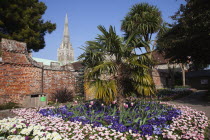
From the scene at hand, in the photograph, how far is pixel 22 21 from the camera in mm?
15039

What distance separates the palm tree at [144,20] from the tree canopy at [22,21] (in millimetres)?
9983

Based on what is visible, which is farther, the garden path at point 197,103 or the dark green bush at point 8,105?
the dark green bush at point 8,105

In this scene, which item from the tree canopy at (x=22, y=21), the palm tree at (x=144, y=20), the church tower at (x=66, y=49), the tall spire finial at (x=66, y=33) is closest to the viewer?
the palm tree at (x=144, y=20)

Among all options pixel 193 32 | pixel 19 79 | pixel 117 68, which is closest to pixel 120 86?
pixel 117 68

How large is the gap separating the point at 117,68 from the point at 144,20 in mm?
9617

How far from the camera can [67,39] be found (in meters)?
90.1

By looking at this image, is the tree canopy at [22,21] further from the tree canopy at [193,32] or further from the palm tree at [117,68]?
the tree canopy at [193,32]

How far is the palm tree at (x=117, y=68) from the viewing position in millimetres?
4781

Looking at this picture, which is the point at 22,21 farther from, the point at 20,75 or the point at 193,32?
the point at 193,32

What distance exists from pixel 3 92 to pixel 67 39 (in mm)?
87251

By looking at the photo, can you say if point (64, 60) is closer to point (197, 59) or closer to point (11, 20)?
point (11, 20)

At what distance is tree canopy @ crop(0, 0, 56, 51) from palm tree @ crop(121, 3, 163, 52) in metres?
9.98

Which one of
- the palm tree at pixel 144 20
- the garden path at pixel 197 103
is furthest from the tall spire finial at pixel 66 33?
the garden path at pixel 197 103

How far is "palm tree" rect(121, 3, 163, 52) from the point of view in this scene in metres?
13.1
